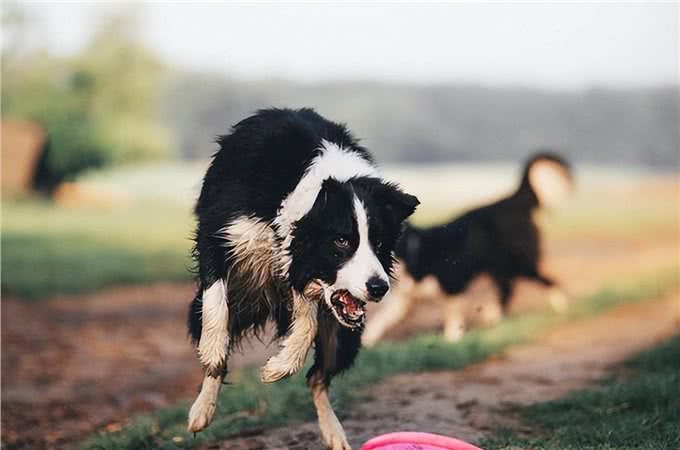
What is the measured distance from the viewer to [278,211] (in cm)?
369

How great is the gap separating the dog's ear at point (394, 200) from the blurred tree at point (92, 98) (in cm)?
1466

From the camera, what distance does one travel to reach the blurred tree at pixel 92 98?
17.2 meters

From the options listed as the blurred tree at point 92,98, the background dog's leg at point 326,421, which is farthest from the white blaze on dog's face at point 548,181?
the blurred tree at point 92,98

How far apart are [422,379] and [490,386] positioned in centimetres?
49

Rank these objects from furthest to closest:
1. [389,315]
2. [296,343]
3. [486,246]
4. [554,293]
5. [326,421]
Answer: [554,293]
[486,246]
[389,315]
[326,421]
[296,343]

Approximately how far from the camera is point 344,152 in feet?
12.8

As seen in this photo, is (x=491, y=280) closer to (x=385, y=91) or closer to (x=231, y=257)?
(x=231, y=257)

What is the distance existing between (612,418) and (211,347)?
7.64ft

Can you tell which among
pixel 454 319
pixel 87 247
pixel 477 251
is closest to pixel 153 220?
pixel 87 247

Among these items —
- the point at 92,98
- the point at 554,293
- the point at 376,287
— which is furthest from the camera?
the point at 92,98

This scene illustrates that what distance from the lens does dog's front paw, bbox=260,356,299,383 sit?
3.73m

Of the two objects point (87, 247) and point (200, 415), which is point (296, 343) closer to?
point (200, 415)

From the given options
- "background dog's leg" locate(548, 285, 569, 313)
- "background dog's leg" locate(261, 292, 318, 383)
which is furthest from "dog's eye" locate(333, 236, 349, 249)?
"background dog's leg" locate(548, 285, 569, 313)

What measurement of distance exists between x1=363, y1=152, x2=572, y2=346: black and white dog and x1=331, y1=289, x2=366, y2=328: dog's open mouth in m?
3.87
